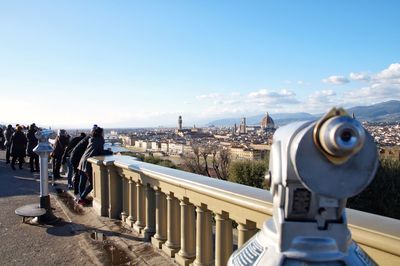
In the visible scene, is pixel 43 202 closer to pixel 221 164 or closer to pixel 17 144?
pixel 17 144

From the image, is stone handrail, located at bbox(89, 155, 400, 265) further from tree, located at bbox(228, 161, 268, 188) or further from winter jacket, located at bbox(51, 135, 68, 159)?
winter jacket, located at bbox(51, 135, 68, 159)

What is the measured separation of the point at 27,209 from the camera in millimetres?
6340

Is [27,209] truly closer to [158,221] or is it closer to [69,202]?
[69,202]

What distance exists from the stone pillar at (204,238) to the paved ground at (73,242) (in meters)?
0.75

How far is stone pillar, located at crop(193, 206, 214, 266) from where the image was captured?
144 inches

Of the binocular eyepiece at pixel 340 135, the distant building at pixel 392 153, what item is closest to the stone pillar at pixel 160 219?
the binocular eyepiece at pixel 340 135

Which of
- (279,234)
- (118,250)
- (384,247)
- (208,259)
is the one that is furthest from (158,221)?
(279,234)

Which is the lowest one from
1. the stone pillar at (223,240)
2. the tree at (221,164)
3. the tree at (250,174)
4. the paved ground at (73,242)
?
the tree at (221,164)

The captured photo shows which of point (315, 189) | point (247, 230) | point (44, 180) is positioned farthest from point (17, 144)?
point (315, 189)

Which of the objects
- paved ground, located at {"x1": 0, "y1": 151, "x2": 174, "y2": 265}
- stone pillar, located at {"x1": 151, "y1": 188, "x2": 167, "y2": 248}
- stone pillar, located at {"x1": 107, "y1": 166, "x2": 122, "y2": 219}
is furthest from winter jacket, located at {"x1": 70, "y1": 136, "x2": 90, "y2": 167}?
stone pillar, located at {"x1": 151, "y1": 188, "x2": 167, "y2": 248}

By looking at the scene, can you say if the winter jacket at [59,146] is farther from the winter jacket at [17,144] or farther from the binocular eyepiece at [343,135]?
the binocular eyepiece at [343,135]

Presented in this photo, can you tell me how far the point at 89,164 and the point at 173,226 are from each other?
353 centimetres

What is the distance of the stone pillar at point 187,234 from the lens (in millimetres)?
4039

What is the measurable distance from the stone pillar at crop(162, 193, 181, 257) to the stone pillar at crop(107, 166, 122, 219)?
2.05 metres
